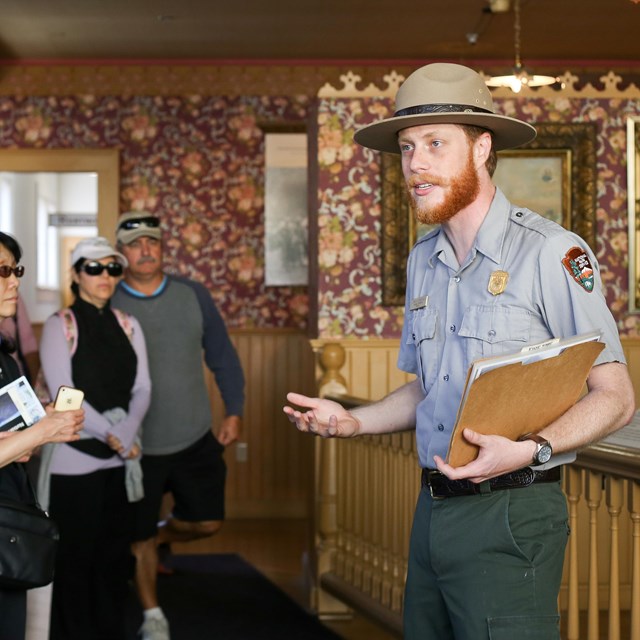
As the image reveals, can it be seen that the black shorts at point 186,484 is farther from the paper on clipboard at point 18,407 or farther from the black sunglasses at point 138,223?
the paper on clipboard at point 18,407

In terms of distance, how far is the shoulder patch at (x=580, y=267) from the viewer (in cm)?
200

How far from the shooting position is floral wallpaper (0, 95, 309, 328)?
7918mm

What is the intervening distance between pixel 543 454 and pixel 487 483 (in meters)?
0.20

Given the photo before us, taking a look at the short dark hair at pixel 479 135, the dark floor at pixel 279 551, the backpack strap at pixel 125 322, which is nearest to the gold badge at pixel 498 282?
the short dark hair at pixel 479 135

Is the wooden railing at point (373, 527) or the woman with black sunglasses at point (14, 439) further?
the wooden railing at point (373, 527)

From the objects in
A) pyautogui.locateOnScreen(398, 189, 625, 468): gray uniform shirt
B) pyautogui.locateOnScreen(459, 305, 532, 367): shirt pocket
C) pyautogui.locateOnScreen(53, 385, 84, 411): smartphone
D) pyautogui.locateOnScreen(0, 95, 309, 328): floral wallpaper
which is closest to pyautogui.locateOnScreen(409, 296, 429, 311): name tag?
pyautogui.locateOnScreen(398, 189, 625, 468): gray uniform shirt

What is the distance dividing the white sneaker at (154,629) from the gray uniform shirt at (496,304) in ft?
8.87

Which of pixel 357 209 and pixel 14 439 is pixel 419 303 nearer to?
pixel 14 439

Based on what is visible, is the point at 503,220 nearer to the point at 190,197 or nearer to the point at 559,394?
the point at 559,394

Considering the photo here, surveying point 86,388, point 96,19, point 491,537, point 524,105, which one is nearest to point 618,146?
point 524,105

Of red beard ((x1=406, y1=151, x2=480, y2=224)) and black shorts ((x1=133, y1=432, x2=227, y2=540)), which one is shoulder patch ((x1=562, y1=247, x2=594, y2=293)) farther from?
black shorts ((x1=133, y1=432, x2=227, y2=540))

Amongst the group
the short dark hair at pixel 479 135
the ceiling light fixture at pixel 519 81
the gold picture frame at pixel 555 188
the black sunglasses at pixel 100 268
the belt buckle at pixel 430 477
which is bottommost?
the belt buckle at pixel 430 477

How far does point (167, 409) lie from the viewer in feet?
15.5

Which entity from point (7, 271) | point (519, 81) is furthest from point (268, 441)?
point (7, 271)
